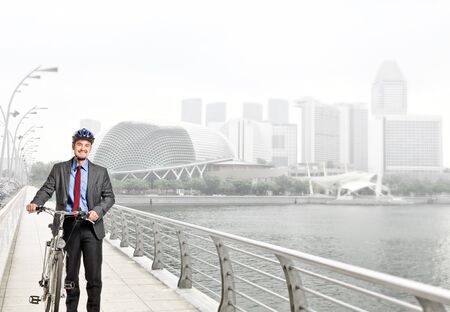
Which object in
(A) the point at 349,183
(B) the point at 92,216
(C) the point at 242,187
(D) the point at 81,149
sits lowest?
(C) the point at 242,187

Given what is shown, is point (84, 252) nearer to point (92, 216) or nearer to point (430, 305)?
point (92, 216)

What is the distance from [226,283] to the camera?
590 cm

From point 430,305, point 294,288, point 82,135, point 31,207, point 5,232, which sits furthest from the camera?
point 5,232

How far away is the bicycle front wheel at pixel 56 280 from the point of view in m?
4.66

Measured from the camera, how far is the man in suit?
4836 millimetres

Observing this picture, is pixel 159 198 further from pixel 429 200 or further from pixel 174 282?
pixel 174 282

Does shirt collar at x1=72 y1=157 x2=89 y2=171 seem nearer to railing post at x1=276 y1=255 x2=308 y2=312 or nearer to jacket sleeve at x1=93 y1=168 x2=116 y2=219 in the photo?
jacket sleeve at x1=93 y1=168 x2=116 y2=219

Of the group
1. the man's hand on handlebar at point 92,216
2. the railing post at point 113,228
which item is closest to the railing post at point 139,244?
the railing post at point 113,228

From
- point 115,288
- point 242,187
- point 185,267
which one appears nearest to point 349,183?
point 242,187

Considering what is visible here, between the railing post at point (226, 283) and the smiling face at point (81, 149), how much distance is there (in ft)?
6.17

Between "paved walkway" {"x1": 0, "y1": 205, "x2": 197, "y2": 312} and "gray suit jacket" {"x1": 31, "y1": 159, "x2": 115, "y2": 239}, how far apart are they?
69.3 inches

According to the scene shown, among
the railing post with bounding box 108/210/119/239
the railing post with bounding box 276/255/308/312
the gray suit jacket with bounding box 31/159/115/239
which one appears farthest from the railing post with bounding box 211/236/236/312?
the railing post with bounding box 108/210/119/239

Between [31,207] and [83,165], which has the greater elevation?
[83,165]

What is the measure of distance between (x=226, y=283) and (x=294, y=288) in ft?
5.15
